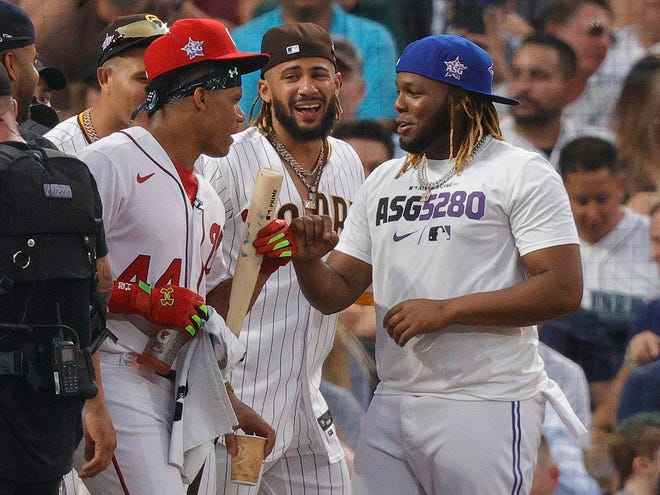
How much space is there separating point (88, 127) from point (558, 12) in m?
3.36

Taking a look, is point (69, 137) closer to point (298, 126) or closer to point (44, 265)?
point (298, 126)

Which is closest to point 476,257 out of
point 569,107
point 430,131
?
point 430,131

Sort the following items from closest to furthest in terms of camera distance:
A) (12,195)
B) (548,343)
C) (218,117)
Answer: (12,195) → (218,117) → (548,343)

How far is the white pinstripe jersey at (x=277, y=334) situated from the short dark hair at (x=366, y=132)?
2.02m

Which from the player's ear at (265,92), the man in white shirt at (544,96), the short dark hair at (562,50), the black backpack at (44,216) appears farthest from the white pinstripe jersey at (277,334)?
the short dark hair at (562,50)

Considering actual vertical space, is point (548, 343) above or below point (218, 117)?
below

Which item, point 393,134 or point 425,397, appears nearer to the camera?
point 425,397

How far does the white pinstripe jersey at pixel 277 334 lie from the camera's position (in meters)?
4.52

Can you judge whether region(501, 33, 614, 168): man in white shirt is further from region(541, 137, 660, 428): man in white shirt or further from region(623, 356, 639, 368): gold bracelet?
region(623, 356, 639, 368): gold bracelet

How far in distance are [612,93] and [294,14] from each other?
6.07 ft

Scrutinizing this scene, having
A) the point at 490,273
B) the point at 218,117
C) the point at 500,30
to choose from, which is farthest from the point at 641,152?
the point at 218,117

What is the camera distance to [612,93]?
6.87 meters

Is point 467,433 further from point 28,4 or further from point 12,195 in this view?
point 28,4

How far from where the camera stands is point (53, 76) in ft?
16.0
